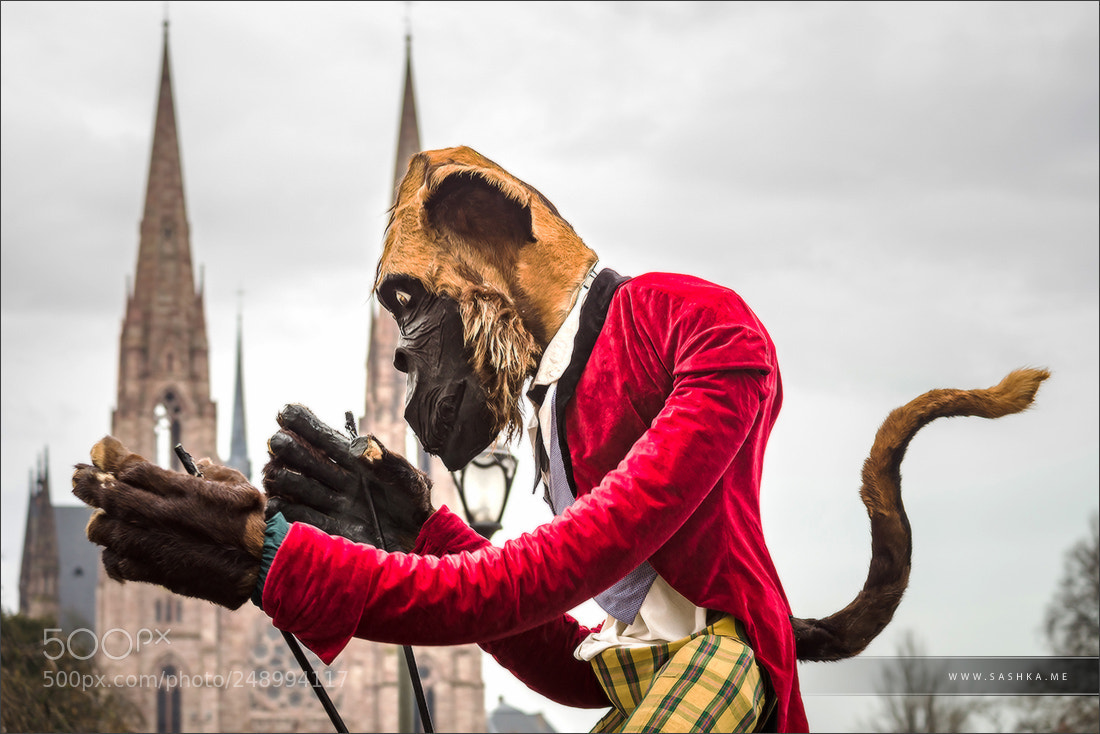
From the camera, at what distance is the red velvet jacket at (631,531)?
5.14 ft

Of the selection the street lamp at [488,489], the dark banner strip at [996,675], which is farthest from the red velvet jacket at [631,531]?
the street lamp at [488,489]

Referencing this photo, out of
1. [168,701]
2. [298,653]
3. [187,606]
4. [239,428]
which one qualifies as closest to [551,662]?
[298,653]

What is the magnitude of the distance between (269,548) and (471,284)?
0.56m

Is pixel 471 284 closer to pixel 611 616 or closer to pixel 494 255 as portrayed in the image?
pixel 494 255

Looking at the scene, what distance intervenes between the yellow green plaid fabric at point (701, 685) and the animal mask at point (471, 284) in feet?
1.40

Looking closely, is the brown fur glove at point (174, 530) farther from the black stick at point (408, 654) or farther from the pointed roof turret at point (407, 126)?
the pointed roof turret at point (407, 126)

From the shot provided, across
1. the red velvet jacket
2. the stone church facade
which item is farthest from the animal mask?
the stone church facade

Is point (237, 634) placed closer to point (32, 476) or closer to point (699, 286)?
point (32, 476)

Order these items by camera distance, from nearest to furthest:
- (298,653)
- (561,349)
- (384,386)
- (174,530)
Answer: (174,530)
(298,653)
(561,349)
(384,386)

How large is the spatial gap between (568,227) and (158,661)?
4398 centimetres

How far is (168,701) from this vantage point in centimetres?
4209

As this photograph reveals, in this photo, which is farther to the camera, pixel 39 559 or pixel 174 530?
pixel 39 559

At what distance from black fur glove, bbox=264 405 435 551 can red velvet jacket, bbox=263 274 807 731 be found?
0.05m

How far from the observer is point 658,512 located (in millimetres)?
1668
